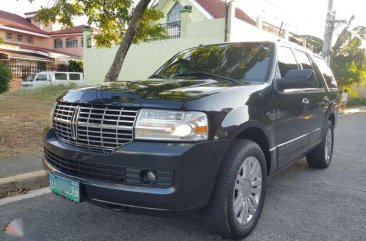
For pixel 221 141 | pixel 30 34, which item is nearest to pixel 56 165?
pixel 221 141

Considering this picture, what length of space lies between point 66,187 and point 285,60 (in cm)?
277

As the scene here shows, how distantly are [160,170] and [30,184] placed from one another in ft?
8.64

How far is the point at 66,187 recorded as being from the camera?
3.04m

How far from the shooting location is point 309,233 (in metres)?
3.44

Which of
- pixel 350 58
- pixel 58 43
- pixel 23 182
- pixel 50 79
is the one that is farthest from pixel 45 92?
pixel 58 43

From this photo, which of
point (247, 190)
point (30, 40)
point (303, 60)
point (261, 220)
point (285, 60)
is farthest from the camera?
point (30, 40)

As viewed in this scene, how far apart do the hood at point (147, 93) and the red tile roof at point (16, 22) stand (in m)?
37.3

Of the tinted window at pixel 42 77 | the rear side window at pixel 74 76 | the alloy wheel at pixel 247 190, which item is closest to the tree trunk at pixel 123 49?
the alloy wheel at pixel 247 190

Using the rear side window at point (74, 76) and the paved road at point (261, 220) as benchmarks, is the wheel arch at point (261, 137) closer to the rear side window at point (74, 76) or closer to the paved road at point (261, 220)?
the paved road at point (261, 220)

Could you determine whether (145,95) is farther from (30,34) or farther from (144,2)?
(30,34)

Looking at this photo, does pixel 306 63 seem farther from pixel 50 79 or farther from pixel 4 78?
pixel 50 79

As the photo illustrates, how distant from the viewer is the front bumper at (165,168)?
2635mm

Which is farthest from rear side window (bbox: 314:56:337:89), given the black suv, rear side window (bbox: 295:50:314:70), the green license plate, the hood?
the green license plate

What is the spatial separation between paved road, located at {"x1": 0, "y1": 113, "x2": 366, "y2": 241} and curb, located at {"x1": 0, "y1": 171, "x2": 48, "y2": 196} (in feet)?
1.25
